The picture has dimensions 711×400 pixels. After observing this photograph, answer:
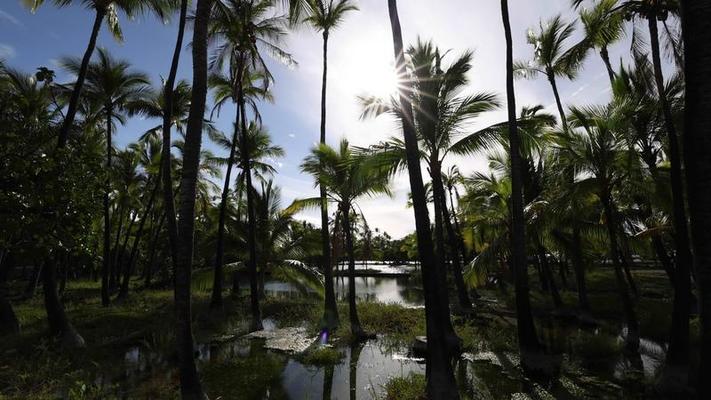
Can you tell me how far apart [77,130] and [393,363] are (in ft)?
48.3

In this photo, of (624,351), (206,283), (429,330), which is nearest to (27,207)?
(429,330)

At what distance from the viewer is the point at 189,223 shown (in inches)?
279

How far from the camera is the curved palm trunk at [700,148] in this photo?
3.63m

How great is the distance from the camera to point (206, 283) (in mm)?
21047

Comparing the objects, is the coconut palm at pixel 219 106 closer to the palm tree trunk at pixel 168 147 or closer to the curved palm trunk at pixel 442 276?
the palm tree trunk at pixel 168 147

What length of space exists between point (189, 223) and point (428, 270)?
457 centimetres

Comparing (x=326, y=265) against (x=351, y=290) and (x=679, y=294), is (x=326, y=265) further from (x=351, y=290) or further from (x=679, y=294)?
(x=679, y=294)

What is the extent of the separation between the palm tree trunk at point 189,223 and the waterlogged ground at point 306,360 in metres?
1.43

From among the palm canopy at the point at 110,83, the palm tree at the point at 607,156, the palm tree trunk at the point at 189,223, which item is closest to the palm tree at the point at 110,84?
the palm canopy at the point at 110,83

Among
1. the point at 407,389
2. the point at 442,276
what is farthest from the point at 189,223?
the point at 442,276

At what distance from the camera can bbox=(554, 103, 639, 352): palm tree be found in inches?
439

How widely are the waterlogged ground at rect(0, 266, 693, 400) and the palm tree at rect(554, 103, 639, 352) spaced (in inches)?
59.2

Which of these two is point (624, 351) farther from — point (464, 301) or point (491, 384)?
point (464, 301)

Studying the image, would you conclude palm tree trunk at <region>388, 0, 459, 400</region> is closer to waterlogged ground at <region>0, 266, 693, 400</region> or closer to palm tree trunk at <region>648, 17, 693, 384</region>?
waterlogged ground at <region>0, 266, 693, 400</region>
